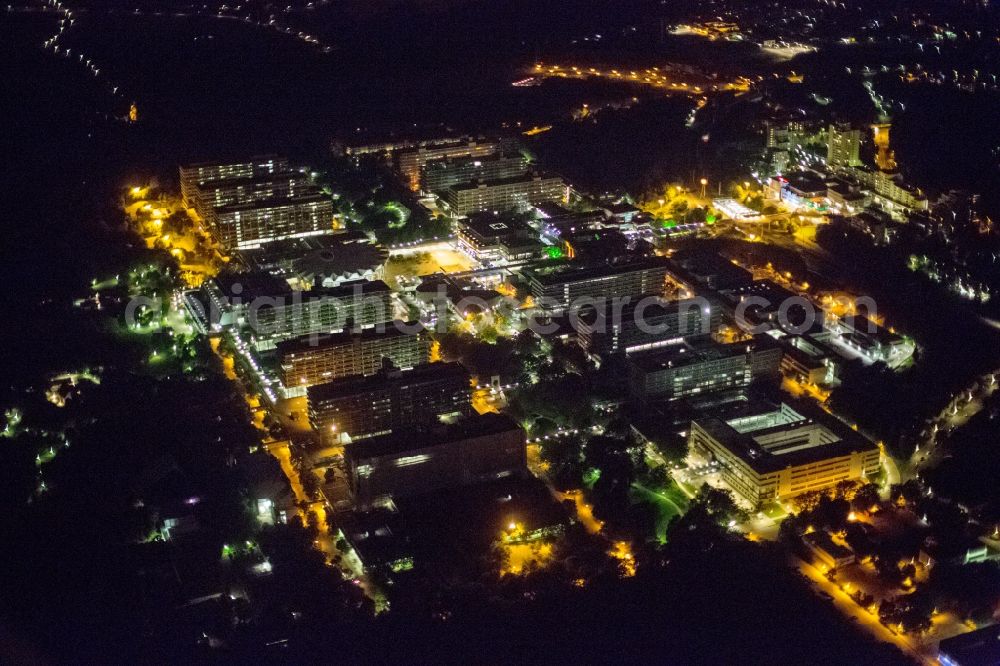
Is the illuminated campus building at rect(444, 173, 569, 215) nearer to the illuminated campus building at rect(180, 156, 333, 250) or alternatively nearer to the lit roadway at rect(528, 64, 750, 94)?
the illuminated campus building at rect(180, 156, 333, 250)

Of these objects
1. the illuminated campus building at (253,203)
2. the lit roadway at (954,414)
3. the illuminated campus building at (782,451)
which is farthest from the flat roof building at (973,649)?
the illuminated campus building at (253,203)

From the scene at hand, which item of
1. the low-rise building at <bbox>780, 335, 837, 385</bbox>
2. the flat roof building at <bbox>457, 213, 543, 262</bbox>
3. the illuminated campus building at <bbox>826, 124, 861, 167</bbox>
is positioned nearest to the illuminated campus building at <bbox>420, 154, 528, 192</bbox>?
the flat roof building at <bbox>457, 213, 543, 262</bbox>

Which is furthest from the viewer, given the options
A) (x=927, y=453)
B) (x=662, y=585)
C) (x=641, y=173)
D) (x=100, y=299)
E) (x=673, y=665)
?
(x=641, y=173)

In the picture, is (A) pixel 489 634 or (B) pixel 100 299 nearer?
(A) pixel 489 634

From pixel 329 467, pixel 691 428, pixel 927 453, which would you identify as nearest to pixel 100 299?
pixel 329 467

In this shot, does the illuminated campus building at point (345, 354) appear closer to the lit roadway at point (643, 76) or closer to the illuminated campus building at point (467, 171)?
the illuminated campus building at point (467, 171)

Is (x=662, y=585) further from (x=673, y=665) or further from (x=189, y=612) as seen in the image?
(x=189, y=612)
